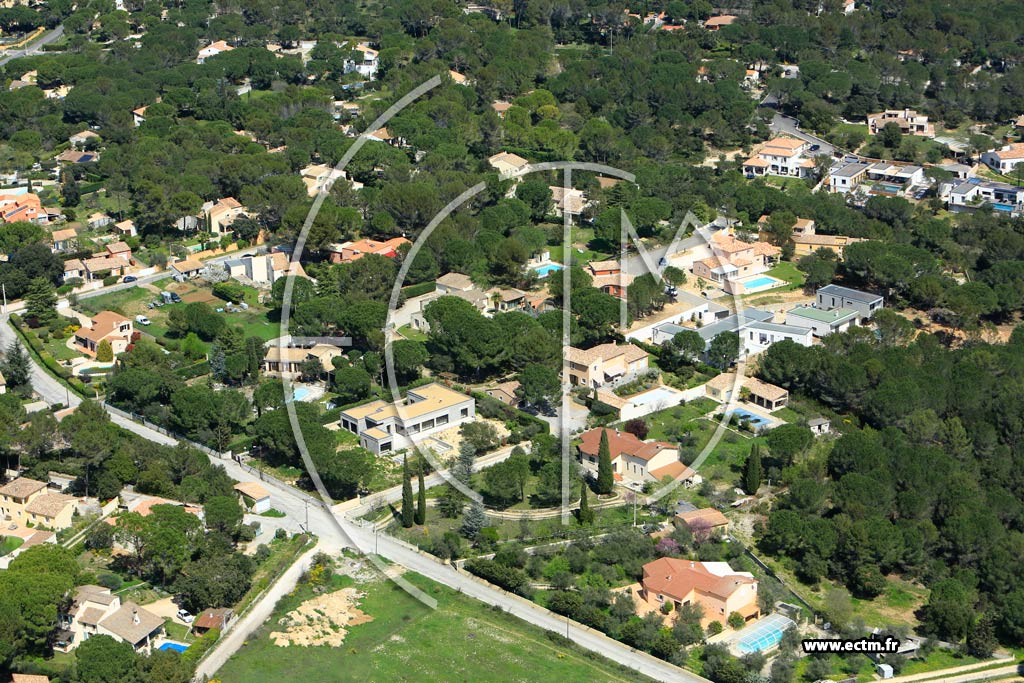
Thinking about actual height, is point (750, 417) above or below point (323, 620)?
below

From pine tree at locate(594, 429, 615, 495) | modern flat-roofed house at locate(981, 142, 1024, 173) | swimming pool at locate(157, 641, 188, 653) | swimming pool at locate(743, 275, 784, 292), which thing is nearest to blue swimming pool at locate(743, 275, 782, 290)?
swimming pool at locate(743, 275, 784, 292)

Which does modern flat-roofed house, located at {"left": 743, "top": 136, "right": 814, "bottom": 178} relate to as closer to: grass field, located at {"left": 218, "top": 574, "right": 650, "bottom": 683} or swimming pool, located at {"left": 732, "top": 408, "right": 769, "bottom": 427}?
swimming pool, located at {"left": 732, "top": 408, "right": 769, "bottom": 427}

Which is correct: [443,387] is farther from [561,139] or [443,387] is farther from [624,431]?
[561,139]

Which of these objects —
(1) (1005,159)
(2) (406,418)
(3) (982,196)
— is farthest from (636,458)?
(1) (1005,159)

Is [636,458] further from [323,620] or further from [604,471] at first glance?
[323,620]

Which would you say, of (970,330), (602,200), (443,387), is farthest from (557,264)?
(970,330)

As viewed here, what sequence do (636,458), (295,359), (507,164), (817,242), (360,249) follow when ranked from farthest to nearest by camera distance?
(507,164) → (817,242) → (360,249) → (295,359) → (636,458)

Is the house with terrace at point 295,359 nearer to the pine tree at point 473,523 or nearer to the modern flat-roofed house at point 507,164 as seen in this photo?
the pine tree at point 473,523
